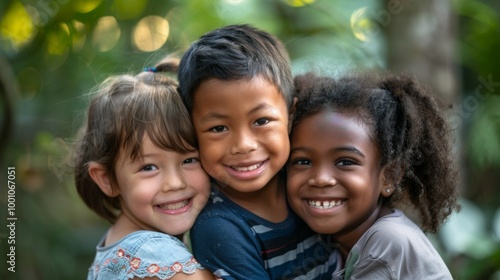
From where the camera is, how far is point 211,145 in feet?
7.63

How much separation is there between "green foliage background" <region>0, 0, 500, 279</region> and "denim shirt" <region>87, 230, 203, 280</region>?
1.69 m

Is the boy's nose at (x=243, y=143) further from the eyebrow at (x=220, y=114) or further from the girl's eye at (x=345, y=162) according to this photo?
the girl's eye at (x=345, y=162)

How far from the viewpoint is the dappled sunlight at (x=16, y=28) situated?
4.36m

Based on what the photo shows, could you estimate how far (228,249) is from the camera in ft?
7.49

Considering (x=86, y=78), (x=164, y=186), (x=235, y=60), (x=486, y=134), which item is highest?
(x=235, y=60)

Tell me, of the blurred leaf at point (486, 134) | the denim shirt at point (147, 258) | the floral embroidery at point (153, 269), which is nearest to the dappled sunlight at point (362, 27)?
the blurred leaf at point (486, 134)

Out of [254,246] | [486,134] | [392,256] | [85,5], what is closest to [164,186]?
[254,246]

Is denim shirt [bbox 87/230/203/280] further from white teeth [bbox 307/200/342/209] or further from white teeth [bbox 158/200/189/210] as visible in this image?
white teeth [bbox 307/200/342/209]

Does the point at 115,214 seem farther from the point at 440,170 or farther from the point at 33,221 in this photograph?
the point at 33,221

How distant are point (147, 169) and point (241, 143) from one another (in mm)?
376

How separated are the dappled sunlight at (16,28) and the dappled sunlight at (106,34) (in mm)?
442

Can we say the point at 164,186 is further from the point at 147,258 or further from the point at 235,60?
the point at 235,60

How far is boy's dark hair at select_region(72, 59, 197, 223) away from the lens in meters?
2.35

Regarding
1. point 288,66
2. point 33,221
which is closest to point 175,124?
point 288,66
